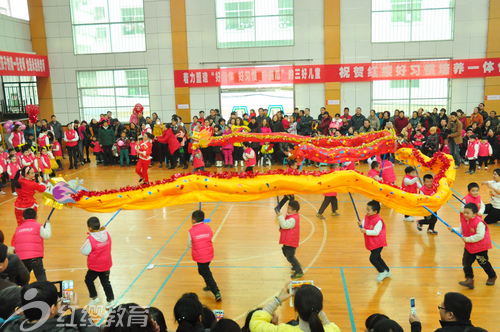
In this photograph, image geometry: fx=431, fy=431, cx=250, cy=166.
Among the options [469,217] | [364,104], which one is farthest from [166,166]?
[469,217]

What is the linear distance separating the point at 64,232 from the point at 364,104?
1197 cm

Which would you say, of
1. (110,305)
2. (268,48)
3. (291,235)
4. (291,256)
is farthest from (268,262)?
(268,48)

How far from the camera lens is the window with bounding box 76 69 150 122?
17.4 metres

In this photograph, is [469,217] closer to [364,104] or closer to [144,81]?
[364,104]

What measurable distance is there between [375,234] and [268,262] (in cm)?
184

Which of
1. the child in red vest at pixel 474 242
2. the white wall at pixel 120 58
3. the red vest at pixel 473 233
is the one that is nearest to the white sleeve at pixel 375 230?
the child in red vest at pixel 474 242

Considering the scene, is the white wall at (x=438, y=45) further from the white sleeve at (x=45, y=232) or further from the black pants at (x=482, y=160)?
the white sleeve at (x=45, y=232)

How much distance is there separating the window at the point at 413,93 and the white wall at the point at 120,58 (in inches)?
322

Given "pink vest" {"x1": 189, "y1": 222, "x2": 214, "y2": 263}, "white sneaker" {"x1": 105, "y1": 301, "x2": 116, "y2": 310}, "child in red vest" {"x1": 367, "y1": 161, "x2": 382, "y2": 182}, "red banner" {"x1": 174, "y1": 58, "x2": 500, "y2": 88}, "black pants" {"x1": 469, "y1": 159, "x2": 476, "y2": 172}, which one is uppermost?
"red banner" {"x1": 174, "y1": 58, "x2": 500, "y2": 88}

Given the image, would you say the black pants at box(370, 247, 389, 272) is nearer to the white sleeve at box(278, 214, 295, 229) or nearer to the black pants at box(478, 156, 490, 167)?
the white sleeve at box(278, 214, 295, 229)

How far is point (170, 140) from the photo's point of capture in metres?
14.2

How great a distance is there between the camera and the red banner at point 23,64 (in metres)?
14.5

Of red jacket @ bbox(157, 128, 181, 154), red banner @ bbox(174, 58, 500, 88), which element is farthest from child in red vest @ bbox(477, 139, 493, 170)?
red jacket @ bbox(157, 128, 181, 154)

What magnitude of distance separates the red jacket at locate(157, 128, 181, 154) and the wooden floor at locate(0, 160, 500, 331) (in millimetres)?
4442
